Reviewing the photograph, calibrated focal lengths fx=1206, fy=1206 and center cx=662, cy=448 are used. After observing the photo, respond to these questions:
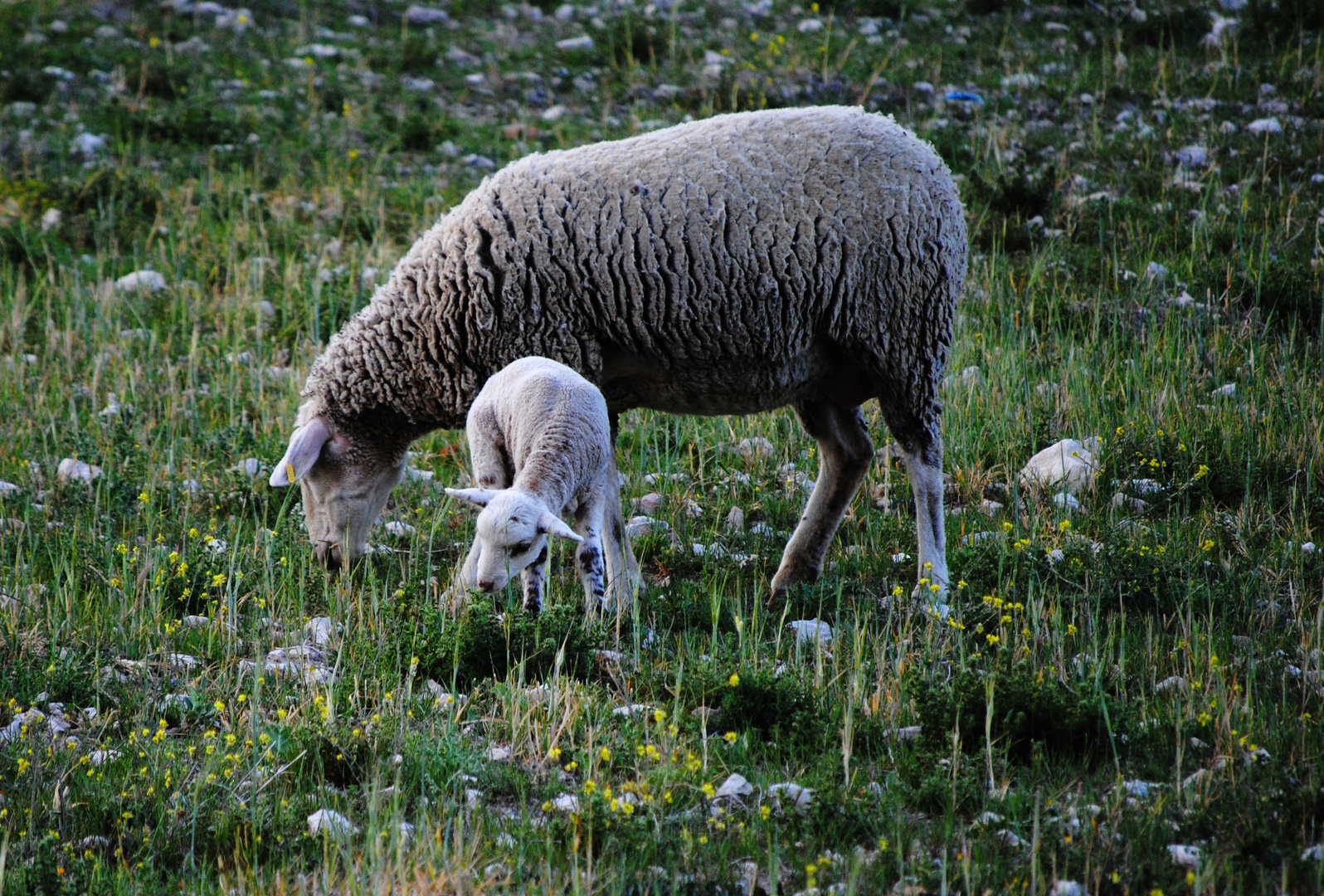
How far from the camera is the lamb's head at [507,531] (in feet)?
14.0

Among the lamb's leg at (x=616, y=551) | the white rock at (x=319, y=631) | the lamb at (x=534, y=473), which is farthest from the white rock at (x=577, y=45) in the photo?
the white rock at (x=319, y=631)

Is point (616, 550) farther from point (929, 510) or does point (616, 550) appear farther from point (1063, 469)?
point (1063, 469)

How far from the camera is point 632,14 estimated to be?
13328 mm

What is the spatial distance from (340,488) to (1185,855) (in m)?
4.17

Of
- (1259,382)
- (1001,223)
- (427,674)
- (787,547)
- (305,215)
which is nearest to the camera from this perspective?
(427,674)

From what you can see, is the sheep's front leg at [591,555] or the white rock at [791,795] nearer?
the white rock at [791,795]

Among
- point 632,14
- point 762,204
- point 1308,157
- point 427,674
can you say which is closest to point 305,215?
point 632,14

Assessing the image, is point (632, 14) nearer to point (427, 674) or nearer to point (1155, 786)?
point (427, 674)

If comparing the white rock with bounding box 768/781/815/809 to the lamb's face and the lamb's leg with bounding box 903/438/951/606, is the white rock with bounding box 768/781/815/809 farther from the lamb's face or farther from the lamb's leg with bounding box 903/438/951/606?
the lamb's leg with bounding box 903/438/951/606

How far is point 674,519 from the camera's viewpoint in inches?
253

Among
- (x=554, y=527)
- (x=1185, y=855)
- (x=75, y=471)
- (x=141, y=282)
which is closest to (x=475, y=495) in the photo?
(x=554, y=527)

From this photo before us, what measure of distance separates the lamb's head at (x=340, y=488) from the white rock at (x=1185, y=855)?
Answer: 3972 mm

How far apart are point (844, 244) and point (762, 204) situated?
42 cm

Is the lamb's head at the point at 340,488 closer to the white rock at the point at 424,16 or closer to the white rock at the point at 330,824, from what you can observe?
the white rock at the point at 330,824
